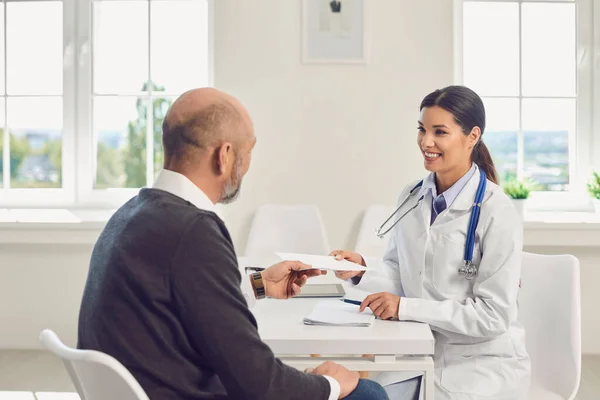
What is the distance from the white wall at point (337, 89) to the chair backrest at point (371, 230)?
0.37ft

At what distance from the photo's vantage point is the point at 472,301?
2066mm

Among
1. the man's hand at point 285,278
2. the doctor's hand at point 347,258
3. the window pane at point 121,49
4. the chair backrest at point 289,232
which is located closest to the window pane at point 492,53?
the chair backrest at point 289,232

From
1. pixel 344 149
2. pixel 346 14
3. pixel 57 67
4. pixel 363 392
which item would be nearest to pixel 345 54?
pixel 346 14

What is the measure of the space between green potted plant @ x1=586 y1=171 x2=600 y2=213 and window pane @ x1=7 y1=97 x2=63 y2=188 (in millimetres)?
3061

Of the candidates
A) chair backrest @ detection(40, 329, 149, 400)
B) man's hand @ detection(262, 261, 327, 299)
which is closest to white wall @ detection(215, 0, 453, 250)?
man's hand @ detection(262, 261, 327, 299)

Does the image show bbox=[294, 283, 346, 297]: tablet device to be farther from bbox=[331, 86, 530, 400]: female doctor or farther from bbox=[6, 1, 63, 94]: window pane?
bbox=[6, 1, 63, 94]: window pane

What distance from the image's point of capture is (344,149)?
14.7 feet

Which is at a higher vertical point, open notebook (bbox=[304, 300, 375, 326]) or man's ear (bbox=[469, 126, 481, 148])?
man's ear (bbox=[469, 126, 481, 148])

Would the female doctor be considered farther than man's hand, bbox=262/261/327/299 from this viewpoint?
No

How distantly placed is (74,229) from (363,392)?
2976mm

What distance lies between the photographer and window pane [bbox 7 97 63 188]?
4.80m

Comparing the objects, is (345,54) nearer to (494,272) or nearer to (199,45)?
(199,45)

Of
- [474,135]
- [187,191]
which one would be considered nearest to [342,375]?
[187,191]

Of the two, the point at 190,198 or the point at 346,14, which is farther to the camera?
the point at 346,14
